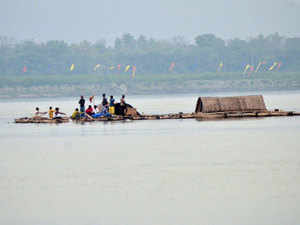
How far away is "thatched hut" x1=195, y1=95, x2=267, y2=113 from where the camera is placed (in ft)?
198

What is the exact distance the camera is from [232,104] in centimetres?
6053

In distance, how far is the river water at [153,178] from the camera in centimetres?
2270

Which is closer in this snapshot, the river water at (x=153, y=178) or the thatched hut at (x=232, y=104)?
the river water at (x=153, y=178)

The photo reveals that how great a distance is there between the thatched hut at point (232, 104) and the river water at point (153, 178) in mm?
8793

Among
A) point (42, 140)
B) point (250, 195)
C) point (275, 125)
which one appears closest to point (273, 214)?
point (250, 195)

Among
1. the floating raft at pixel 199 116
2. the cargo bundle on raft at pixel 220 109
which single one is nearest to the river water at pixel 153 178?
the floating raft at pixel 199 116

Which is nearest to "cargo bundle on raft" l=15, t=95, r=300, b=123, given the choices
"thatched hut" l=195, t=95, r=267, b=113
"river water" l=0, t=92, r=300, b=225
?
"thatched hut" l=195, t=95, r=267, b=113

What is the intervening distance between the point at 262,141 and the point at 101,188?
59.2 feet

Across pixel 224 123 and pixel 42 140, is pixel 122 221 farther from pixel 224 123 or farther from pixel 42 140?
pixel 224 123

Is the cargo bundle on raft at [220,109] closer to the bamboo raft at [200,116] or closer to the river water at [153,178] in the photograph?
the bamboo raft at [200,116]

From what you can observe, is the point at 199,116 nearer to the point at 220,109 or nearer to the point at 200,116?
the point at 200,116

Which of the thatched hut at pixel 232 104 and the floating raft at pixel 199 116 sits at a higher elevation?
the thatched hut at pixel 232 104

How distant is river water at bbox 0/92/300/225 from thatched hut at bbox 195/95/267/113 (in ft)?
28.8

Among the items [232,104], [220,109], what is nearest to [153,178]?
[232,104]
